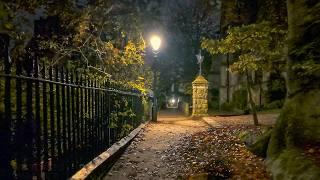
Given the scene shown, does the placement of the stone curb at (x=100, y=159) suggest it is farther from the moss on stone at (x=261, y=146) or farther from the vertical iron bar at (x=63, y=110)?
the moss on stone at (x=261, y=146)

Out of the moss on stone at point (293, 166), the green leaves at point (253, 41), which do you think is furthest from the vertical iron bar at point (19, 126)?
the green leaves at point (253, 41)

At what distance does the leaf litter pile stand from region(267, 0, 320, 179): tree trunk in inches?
21.3

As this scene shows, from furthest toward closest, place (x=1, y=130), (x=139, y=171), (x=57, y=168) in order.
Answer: (x=139, y=171) < (x=57, y=168) < (x=1, y=130)

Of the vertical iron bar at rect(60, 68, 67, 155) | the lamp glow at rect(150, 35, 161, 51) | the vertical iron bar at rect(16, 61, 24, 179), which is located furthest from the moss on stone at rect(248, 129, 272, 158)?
the lamp glow at rect(150, 35, 161, 51)

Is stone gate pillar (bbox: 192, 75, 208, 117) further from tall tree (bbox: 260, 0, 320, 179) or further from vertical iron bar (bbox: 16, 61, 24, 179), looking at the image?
vertical iron bar (bbox: 16, 61, 24, 179)

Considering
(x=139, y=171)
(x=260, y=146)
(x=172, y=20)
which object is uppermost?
(x=172, y=20)

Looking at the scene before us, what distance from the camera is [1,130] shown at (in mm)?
3436

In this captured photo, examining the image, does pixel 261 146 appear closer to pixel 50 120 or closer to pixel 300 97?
pixel 300 97

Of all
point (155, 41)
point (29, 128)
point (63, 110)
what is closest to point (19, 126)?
point (29, 128)

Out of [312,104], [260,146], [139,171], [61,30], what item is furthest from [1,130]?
[61,30]

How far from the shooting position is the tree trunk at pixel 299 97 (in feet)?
19.6

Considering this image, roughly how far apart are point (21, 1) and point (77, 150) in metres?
4.85

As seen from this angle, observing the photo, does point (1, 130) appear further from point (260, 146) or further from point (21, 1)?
point (21, 1)

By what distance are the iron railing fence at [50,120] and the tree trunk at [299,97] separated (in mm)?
3009
